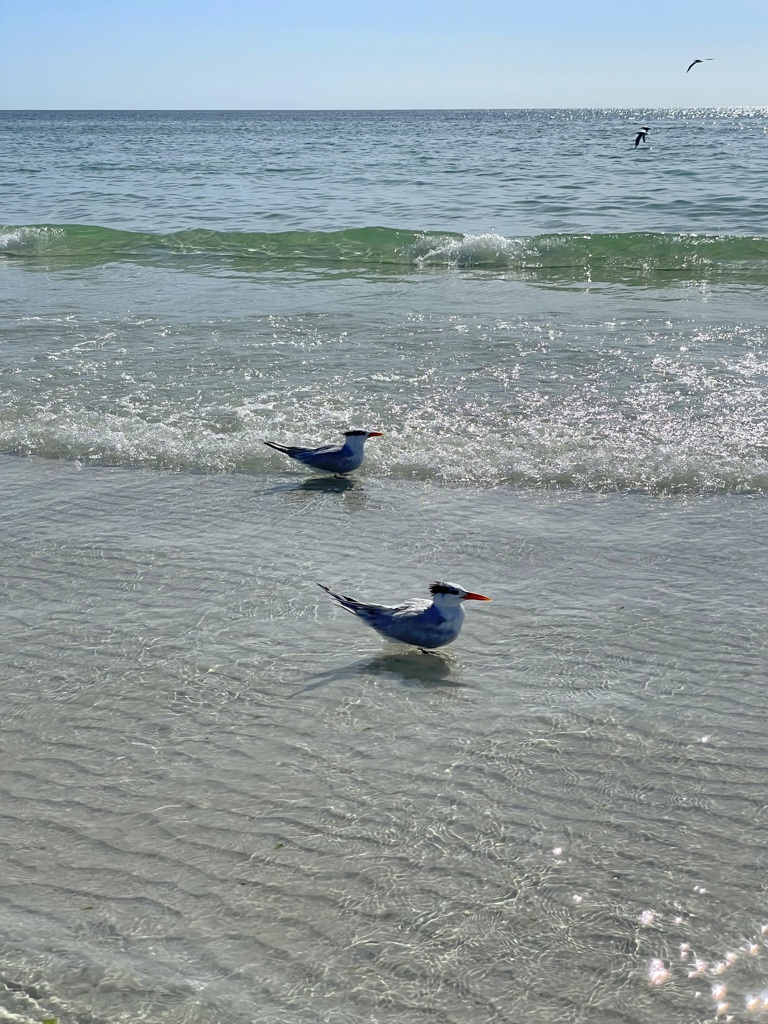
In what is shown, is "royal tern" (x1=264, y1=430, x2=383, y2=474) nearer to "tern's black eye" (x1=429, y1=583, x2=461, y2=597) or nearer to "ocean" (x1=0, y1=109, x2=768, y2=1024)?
"ocean" (x1=0, y1=109, x2=768, y2=1024)

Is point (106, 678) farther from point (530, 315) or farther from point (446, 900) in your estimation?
point (530, 315)

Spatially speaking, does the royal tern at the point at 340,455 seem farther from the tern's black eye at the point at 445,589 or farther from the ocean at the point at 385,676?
the tern's black eye at the point at 445,589

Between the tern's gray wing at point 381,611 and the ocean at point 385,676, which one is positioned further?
the tern's gray wing at point 381,611

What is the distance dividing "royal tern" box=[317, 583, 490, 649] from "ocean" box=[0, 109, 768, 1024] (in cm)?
16

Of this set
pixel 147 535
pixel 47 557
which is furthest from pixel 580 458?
pixel 47 557

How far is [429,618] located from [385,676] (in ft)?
1.06

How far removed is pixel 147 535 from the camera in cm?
614

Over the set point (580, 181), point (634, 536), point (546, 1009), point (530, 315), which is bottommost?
point (546, 1009)

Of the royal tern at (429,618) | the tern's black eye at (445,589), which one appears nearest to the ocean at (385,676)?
the royal tern at (429,618)

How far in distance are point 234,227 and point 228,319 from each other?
24.4ft

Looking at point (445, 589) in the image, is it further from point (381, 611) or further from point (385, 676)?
point (385, 676)

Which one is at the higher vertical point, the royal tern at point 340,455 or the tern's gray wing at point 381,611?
the royal tern at point 340,455

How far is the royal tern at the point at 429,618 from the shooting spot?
15.2ft

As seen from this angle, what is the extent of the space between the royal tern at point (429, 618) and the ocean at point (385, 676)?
0.51ft
